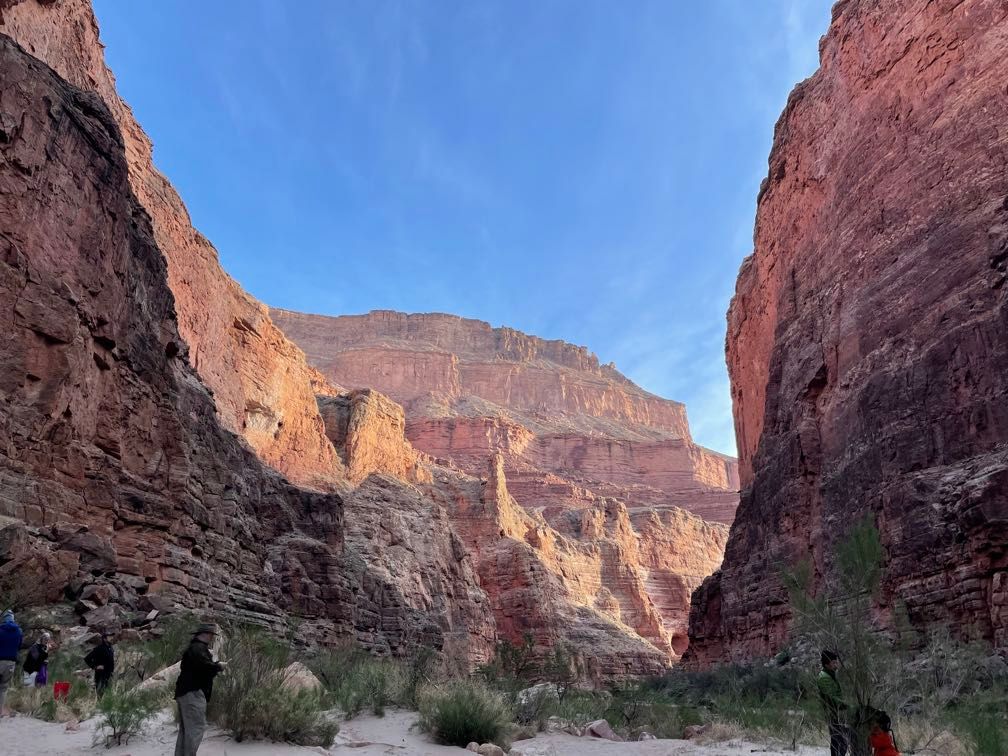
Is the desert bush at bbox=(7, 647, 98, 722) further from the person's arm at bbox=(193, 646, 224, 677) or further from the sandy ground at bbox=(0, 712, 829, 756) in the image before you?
the person's arm at bbox=(193, 646, 224, 677)

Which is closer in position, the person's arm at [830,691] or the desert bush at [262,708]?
the person's arm at [830,691]

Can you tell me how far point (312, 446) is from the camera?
42156 millimetres

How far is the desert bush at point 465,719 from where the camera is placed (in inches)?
368

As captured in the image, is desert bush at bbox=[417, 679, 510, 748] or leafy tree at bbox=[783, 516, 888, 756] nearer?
leafy tree at bbox=[783, 516, 888, 756]

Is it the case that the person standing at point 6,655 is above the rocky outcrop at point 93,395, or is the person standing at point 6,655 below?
below

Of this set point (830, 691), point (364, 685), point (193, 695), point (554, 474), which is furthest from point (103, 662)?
point (554, 474)

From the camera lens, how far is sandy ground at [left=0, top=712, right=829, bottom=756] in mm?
6895

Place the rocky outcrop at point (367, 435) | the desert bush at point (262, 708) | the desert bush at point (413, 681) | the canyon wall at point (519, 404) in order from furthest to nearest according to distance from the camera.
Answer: the canyon wall at point (519, 404), the rocky outcrop at point (367, 435), the desert bush at point (413, 681), the desert bush at point (262, 708)

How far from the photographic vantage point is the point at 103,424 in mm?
16203

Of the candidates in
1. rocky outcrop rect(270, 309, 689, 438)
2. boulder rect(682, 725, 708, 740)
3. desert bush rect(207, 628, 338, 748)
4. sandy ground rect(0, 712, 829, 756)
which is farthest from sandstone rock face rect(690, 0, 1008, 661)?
rocky outcrop rect(270, 309, 689, 438)

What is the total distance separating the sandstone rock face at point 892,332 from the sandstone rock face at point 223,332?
23097 mm

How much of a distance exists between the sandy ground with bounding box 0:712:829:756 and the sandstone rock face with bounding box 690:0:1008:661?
7347mm

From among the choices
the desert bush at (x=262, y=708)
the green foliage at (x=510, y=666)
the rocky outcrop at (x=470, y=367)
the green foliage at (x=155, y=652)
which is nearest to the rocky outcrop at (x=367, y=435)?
the green foliage at (x=510, y=666)

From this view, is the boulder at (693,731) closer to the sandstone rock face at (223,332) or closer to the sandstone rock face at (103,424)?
the sandstone rock face at (103,424)
